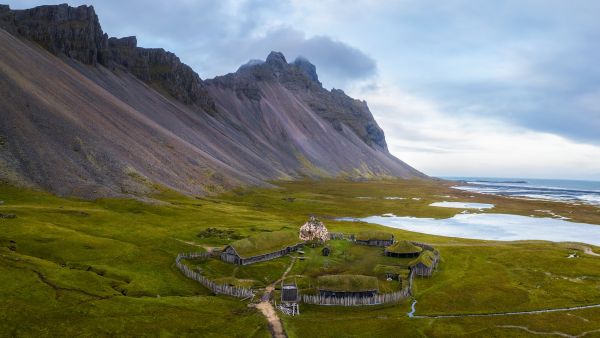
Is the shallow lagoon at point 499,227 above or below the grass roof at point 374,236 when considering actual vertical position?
below

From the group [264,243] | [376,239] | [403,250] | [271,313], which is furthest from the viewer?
[376,239]

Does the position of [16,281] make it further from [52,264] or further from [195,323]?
[195,323]

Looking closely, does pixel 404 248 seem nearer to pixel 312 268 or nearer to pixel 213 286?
pixel 312 268

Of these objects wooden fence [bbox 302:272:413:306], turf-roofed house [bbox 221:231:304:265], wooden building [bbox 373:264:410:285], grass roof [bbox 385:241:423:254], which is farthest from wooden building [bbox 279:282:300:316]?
grass roof [bbox 385:241:423:254]

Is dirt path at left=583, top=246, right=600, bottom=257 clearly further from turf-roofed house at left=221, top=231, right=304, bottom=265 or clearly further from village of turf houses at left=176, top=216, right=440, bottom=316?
turf-roofed house at left=221, top=231, right=304, bottom=265

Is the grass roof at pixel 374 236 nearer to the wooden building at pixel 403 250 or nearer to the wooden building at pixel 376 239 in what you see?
the wooden building at pixel 376 239

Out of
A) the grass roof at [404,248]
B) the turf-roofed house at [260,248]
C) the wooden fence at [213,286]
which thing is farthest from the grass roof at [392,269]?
the wooden fence at [213,286]

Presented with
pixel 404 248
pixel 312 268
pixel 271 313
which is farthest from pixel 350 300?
pixel 404 248
